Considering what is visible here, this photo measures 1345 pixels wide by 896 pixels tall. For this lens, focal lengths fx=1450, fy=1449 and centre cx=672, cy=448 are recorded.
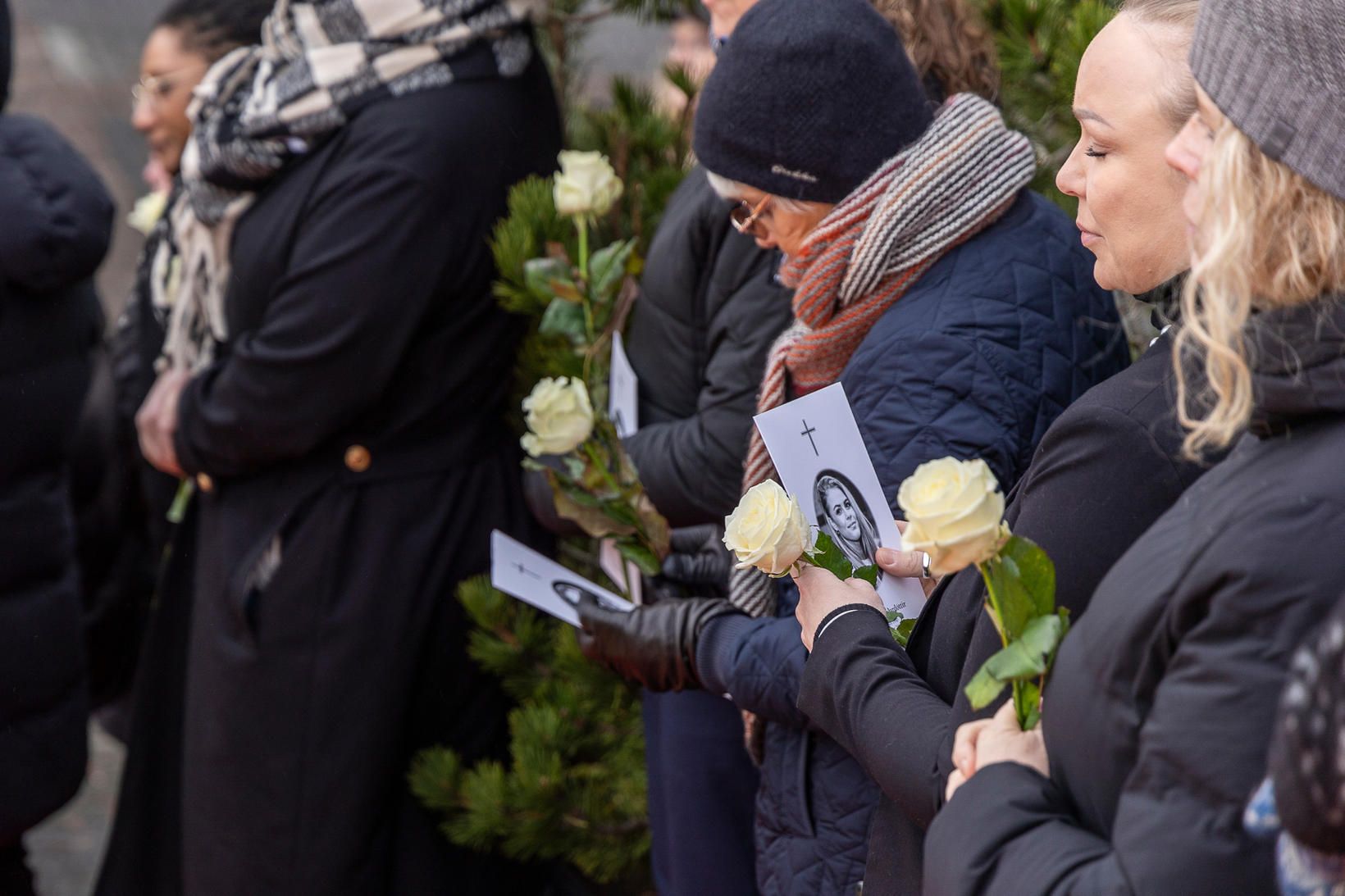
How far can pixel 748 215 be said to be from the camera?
1965mm

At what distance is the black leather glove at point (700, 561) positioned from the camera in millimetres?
2262

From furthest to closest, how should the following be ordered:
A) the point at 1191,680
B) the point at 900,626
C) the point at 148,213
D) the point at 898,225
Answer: the point at 148,213 → the point at 898,225 → the point at 900,626 → the point at 1191,680

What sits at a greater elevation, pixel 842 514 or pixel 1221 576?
pixel 1221 576

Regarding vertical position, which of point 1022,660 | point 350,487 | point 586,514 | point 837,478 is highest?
point 1022,660

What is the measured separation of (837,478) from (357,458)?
1386mm

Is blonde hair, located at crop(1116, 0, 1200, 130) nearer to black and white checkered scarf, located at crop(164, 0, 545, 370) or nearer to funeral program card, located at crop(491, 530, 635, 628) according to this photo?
funeral program card, located at crop(491, 530, 635, 628)

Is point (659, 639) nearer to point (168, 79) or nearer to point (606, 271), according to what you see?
point (606, 271)

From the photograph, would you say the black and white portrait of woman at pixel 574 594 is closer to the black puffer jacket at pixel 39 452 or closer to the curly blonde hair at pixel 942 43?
the curly blonde hair at pixel 942 43

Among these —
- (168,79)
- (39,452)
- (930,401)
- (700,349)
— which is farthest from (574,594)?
(168,79)

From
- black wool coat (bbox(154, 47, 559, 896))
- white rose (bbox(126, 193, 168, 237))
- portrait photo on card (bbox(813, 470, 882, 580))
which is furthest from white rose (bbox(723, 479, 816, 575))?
white rose (bbox(126, 193, 168, 237))

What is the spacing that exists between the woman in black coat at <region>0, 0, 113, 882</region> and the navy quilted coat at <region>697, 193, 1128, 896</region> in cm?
152

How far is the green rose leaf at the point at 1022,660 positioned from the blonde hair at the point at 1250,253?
200 mm

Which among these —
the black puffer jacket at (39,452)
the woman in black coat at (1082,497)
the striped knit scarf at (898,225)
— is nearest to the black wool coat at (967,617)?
the woman in black coat at (1082,497)

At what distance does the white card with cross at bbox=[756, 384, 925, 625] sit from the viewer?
1.59 metres
